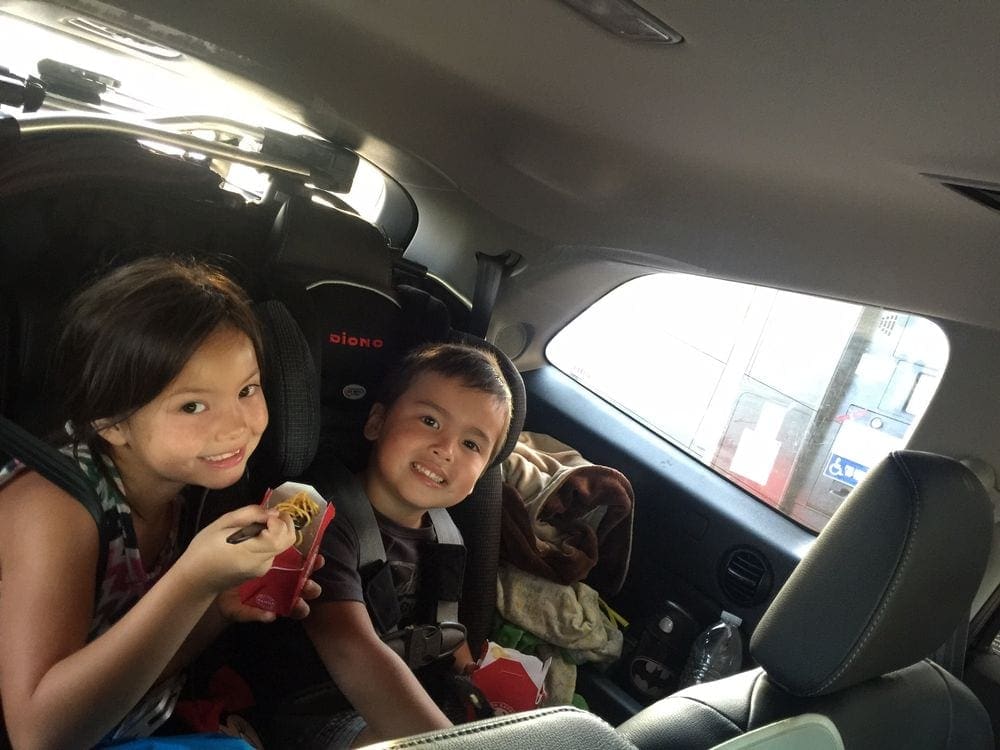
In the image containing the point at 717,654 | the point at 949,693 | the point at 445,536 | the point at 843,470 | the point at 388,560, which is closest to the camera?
the point at 949,693

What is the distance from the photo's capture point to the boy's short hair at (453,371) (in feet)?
6.23

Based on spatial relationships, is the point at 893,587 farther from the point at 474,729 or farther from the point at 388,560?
the point at 388,560

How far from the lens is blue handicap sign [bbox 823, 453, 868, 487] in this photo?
7.72ft

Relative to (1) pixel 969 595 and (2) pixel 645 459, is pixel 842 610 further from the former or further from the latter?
(2) pixel 645 459

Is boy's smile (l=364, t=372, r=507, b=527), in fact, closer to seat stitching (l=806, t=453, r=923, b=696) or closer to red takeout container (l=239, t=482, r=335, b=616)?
red takeout container (l=239, t=482, r=335, b=616)

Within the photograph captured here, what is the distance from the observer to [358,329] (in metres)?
1.92

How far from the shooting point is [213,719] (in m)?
1.44

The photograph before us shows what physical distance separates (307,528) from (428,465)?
49 cm

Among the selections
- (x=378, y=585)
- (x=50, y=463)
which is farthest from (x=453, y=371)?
(x=50, y=463)

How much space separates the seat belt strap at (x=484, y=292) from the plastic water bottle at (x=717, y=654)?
1.02 meters

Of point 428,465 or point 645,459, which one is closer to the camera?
point 428,465

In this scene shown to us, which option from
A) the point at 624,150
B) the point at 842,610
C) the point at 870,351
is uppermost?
the point at 624,150

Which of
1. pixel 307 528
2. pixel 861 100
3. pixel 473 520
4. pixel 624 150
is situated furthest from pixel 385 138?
pixel 861 100

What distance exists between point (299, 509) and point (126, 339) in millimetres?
366
